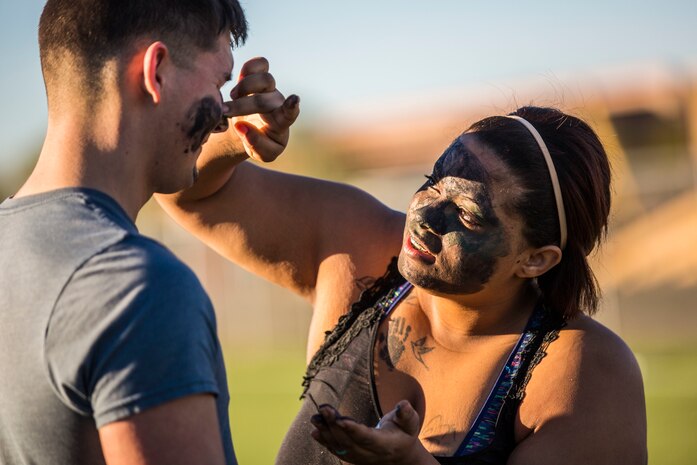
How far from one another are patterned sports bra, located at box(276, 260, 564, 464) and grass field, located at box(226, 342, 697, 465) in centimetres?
564

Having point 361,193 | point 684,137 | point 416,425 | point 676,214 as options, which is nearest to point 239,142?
point 361,193

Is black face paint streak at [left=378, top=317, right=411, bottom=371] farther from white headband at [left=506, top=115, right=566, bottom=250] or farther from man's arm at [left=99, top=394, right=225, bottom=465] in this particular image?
man's arm at [left=99, top=394, right=225, bottom=465]

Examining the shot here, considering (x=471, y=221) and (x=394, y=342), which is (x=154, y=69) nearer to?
(x=471, y=221)

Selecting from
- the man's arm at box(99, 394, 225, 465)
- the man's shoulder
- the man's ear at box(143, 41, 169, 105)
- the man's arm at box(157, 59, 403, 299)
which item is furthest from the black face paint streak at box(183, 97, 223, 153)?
the man's arm at box(157, 59, 403, 299)

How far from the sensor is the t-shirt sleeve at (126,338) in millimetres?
1764

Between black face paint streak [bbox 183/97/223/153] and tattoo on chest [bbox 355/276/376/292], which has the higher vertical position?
black face paint streak [bbox 183/97/223/153]

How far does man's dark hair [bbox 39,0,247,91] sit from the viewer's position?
2.12 metres

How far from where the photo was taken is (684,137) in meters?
23.6

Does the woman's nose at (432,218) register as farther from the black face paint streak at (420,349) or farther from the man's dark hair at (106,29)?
the man's dark hair at (106,29)

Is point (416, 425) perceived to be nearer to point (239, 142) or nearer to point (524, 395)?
point (524, 395)

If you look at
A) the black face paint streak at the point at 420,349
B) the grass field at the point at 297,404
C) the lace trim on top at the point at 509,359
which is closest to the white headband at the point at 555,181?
the lace trim on top at the point at 509,359

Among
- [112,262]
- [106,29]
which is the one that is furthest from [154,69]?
[112,262]

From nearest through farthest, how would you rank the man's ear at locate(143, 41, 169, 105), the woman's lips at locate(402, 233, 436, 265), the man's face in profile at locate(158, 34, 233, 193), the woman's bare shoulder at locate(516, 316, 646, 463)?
the man's ear at locate(143, 41, 169, 105), the man's face in profile at locate(158, 34, 233, 193), the woman's bare shoulder at locate(516, 316, 646, 463), the woman's lips at locate(402, 233, 436, 265)

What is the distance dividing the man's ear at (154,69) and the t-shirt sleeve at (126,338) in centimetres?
46
